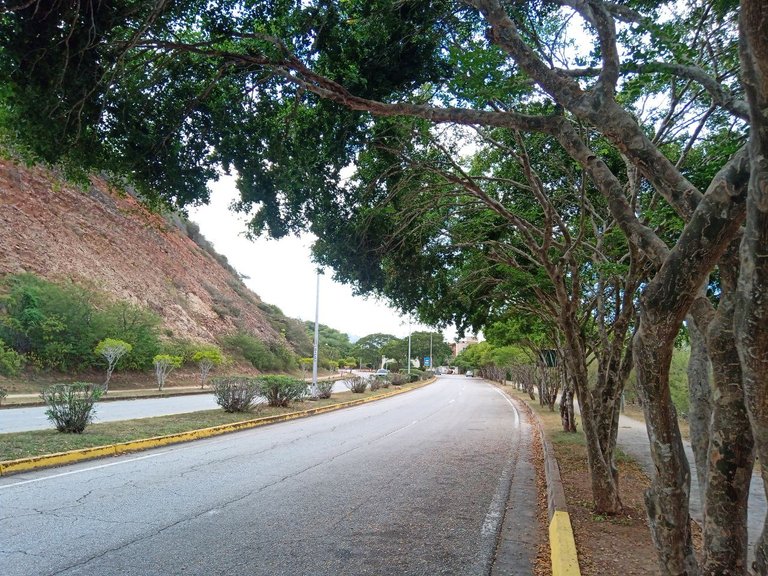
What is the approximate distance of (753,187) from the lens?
6.75ft

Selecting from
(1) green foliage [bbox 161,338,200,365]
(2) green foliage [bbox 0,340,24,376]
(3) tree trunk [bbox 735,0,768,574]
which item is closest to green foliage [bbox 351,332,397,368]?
(1) green foliage [bbox 161,338,200,365]

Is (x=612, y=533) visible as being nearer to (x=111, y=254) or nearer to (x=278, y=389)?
(x=278, y=389)

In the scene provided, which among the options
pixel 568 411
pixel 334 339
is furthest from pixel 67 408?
pixel 334 339

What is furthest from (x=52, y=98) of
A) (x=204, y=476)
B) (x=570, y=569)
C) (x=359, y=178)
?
(x=570, y=569)

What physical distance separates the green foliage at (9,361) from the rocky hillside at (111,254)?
22.0ft

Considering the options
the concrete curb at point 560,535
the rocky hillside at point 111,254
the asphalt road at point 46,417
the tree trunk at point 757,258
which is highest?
the rocky hillside at point 111,254

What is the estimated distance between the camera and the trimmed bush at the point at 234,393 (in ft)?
53.9

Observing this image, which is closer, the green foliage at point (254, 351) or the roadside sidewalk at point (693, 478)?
the roadside sidewalk at point (693, 478)

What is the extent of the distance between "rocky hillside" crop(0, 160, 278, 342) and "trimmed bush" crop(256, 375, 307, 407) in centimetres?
1112

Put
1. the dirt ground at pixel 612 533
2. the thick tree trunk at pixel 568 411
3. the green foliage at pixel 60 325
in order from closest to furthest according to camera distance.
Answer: the dirt ground at pixel 612 533 → the thick tree trunk at pixel 568 411 → the green foliage at pixel 60 325

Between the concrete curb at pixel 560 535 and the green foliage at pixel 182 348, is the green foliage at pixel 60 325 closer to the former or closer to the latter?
the green foliage at pixel 182 348

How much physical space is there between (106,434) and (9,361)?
15.8 m

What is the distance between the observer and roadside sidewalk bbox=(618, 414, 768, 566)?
6363mm

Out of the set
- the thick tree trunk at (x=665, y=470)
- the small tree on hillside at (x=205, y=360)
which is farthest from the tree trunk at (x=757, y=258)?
the small tree on hillside at (x=205, y=360)
